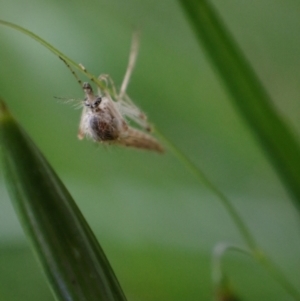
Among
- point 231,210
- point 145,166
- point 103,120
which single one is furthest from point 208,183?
point 145,166

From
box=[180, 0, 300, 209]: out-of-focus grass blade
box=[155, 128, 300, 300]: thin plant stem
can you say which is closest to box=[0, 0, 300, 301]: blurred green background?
box=[155, 128, 300, 300]: thin plant stem

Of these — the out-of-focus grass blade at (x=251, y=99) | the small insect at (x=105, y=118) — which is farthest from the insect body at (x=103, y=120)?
the out-of-focus grass blade at (x=251, y=99)

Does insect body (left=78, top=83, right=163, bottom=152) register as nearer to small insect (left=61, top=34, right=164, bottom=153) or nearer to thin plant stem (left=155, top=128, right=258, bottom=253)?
small insect (left=61, top=34, right=164, bottom=153)

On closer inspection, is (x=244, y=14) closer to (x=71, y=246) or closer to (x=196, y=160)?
(x=196, y=160)

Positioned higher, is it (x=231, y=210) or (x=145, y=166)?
(x=145, y=166)

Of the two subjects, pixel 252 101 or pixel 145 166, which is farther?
pixel 145 166

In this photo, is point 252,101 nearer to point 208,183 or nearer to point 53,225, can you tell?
point 208,183
